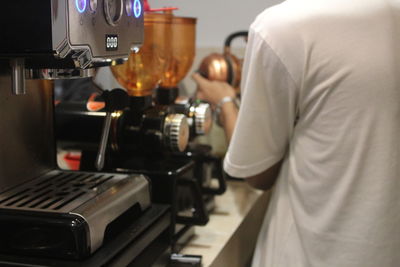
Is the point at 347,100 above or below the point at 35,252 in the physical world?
above

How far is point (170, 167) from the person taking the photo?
92 centimetres

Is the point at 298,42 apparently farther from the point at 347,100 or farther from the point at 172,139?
the point at 172,139

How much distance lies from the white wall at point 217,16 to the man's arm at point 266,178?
60cm

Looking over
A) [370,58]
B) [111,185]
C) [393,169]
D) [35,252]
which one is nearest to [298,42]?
[370,58]

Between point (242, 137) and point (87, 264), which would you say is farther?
point (242, 137)

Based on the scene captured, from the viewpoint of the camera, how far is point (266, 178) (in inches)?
38.3

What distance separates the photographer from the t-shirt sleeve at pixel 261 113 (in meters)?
0.83

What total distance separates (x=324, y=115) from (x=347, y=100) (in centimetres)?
4

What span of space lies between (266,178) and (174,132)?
0.19 meters

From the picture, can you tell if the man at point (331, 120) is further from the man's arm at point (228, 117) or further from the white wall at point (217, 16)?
the white wall at point (217, 16)

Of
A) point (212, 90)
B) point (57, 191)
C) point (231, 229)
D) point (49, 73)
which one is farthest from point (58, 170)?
point (212, 90)

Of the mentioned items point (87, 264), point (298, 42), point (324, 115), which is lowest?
point (87, 264)

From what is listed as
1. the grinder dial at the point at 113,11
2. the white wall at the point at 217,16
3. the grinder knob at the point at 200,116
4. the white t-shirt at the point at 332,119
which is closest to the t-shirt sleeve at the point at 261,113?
the white t-shirt at the point at 332,119

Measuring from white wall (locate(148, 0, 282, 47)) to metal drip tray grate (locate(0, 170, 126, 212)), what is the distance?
2.46 ft
